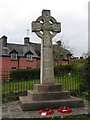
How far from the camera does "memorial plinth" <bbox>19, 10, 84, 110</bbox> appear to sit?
5.76 metres

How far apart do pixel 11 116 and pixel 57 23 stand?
5061 millimetres

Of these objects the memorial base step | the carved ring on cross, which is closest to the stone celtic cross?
the carved ring on cross

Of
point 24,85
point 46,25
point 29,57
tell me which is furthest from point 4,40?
point 46,25

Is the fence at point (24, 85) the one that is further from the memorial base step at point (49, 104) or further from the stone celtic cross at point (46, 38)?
the memorial base step at point (49, 104)

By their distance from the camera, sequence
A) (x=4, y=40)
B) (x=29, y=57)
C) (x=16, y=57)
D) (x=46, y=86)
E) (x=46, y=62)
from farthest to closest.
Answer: (x=29, y=57) → (x=4, y=40) → (x=16, y=57) → (x=46, y=62) → (x=46, y=86)

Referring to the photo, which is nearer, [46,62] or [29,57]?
[46,62]

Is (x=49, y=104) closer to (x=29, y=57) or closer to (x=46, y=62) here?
(x=46, y=62)

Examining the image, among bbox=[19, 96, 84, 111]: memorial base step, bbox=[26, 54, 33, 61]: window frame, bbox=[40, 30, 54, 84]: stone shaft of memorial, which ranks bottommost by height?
bbox=[19, 96, 84, 111]: memorial base step

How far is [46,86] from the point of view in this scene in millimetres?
6480

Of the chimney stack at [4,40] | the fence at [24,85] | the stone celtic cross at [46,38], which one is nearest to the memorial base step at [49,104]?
the stone celtic cross at [46,38]

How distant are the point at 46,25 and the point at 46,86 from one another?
10.1ft

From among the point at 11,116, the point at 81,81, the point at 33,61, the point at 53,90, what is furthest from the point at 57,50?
the point at 11,116

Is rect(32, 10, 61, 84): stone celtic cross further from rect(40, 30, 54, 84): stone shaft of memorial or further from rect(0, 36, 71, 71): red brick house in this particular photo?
rect(0, 36, 71, 71): red brick house

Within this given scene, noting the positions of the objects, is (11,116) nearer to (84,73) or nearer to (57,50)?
(84,73)
